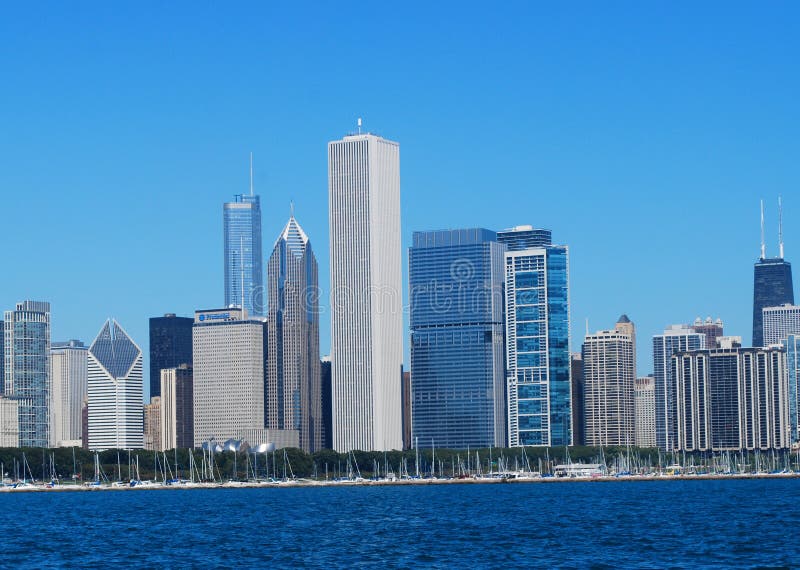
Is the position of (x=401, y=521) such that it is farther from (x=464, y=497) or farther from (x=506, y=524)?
(x=464, y=497)

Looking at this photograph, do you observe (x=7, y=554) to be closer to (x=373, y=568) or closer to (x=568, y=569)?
(x=373, y=568)

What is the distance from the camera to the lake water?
83.1m

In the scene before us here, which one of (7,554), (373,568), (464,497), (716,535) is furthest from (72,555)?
(464,497)

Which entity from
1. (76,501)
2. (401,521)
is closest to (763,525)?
(401,521)

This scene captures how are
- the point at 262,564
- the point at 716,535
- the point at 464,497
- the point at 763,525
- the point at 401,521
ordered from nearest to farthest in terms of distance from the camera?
the point at 262,564 < the point at 716,535 < the point at 763,525 < the point at 401,521 < the point at 464,497

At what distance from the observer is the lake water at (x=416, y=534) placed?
8306cm

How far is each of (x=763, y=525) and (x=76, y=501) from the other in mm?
A: 105576

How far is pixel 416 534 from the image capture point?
10206 cm

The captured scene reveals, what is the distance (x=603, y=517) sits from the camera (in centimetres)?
12206

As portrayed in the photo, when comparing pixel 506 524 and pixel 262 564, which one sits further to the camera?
pixel 506 524

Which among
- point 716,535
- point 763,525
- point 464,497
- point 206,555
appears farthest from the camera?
point 464,497

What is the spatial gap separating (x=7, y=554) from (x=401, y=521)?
35803mm

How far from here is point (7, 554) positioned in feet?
298

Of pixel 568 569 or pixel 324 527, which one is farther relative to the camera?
pixel 324 527
